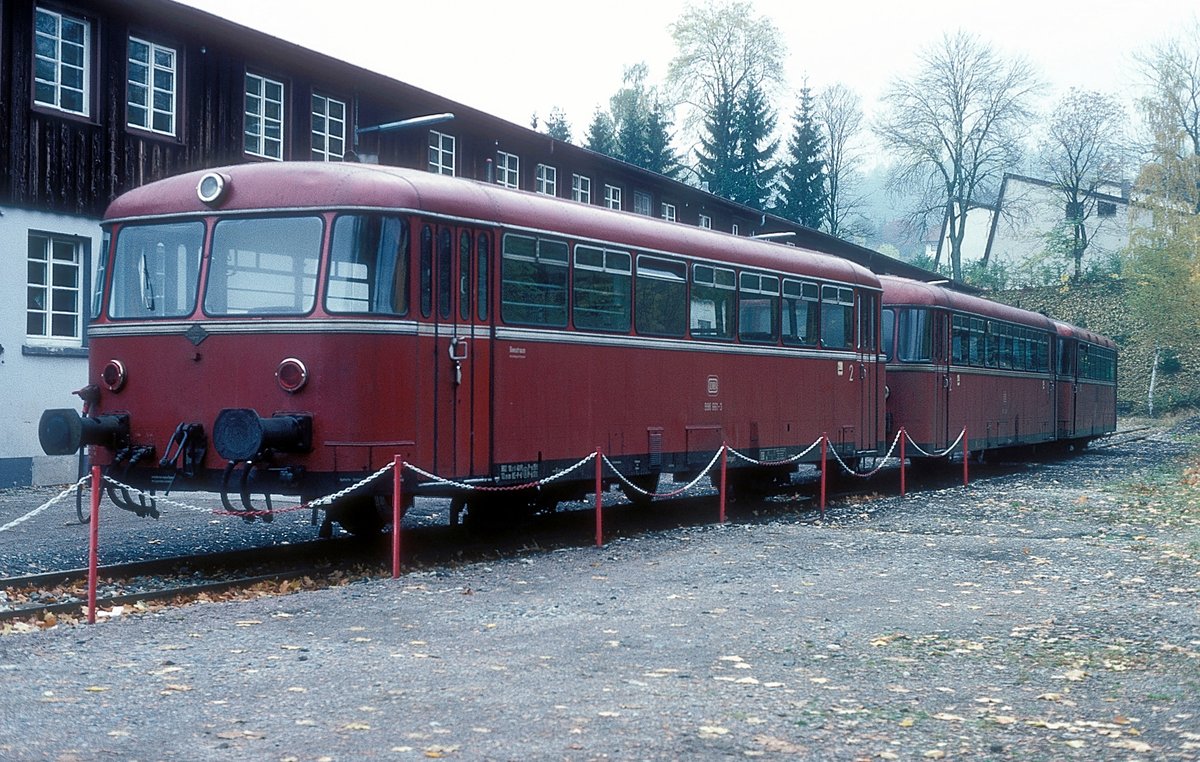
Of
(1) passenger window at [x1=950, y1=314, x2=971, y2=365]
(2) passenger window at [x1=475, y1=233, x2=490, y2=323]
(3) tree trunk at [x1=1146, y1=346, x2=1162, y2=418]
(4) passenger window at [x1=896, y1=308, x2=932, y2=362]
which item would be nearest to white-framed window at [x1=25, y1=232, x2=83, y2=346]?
(2) passenger window at [x1=475, y1=233, x2=490, y2=323]

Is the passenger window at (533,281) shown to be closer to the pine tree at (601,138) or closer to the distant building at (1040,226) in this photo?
the pine tree at (601,138)

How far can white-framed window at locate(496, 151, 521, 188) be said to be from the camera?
31.9 m

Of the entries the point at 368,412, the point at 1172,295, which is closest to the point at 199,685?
the point at 368,412

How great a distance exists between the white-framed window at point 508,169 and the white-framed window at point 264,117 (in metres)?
7.93

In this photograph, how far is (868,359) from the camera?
20109 mm

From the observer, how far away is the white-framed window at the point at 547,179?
34188 millimetres

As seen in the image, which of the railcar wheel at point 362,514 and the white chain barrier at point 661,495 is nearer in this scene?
the railcar wheel at point 362,514

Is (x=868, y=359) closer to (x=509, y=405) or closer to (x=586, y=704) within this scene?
(x=509, y=405)

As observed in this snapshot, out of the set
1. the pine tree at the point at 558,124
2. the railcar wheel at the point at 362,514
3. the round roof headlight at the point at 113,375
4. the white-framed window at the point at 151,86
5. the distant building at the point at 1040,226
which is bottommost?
the railcar wheel at the point at 362,514

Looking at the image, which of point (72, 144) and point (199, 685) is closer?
point (199, 685)

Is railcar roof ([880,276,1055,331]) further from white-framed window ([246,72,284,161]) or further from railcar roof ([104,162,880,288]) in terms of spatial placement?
white-framed window ([246,72,284,161])

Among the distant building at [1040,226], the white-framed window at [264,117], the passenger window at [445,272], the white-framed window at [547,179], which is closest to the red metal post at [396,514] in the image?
the passenger window at [445,272]

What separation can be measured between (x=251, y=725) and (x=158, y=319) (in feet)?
20.5

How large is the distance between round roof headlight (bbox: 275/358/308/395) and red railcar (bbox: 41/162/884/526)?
2 cm
